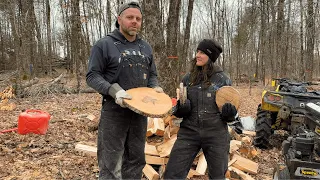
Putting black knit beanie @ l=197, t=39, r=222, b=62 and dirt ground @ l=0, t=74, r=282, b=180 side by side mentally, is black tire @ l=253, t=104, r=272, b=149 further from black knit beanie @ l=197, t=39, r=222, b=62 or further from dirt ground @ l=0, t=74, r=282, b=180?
black knit beanie @ l=197, t=39, r=222, b=62

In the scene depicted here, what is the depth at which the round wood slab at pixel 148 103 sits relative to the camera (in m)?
2.77

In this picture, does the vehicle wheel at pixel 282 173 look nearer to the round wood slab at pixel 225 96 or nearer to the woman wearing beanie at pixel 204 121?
the woman wearing beanie at pixel 204 121

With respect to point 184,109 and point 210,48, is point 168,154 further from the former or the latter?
point 210,48

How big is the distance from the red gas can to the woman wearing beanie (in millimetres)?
3750

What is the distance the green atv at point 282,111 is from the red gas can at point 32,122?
15.4 feet

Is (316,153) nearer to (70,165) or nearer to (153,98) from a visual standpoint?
(153,98)

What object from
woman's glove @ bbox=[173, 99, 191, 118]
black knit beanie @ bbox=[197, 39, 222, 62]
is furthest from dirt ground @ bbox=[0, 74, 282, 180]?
black knit beanie @ bbox=[197, 39, 222, 62]

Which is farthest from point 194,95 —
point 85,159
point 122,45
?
point 85,159

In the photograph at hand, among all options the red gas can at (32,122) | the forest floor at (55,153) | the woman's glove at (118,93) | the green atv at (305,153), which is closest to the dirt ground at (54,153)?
the forest floor at (55,153)

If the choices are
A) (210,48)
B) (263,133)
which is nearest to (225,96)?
(210,48)

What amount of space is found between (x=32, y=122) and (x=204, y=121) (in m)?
4.17

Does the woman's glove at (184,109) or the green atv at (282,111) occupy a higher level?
the woman's glove at (184,109)

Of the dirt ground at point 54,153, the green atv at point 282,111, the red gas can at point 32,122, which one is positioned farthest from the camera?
the green atv at point 282,111

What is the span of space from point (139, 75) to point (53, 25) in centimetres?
4602
